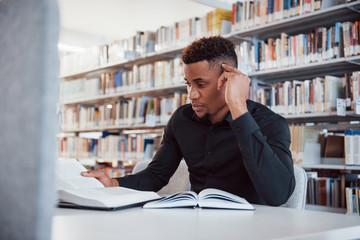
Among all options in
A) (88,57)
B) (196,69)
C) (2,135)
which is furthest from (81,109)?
(2,135)

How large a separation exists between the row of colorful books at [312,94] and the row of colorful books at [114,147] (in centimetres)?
149

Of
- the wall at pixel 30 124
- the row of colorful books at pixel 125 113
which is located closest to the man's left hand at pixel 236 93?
the wall at pixel 30 124

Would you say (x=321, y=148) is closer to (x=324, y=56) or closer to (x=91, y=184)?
(x=324, y=56)

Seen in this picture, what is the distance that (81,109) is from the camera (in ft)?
17.9

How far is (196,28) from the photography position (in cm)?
391

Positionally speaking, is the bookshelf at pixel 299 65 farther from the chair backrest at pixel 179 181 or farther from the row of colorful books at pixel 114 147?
the chair backrest at pixel 179 181

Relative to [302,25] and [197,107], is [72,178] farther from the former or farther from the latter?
[302,25]

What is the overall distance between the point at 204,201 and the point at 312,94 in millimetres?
2180

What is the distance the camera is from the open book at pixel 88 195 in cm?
96

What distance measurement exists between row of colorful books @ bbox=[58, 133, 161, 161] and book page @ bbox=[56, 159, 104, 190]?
2.89m

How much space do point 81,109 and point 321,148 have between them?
3381mm

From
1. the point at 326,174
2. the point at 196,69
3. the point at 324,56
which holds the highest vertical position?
the point at 324,56

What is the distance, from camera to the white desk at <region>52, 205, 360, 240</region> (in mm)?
673

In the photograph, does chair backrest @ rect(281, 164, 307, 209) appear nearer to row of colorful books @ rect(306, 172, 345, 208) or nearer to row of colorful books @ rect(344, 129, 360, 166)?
row of colorful books @ rect(344, 129, 360, 166)
